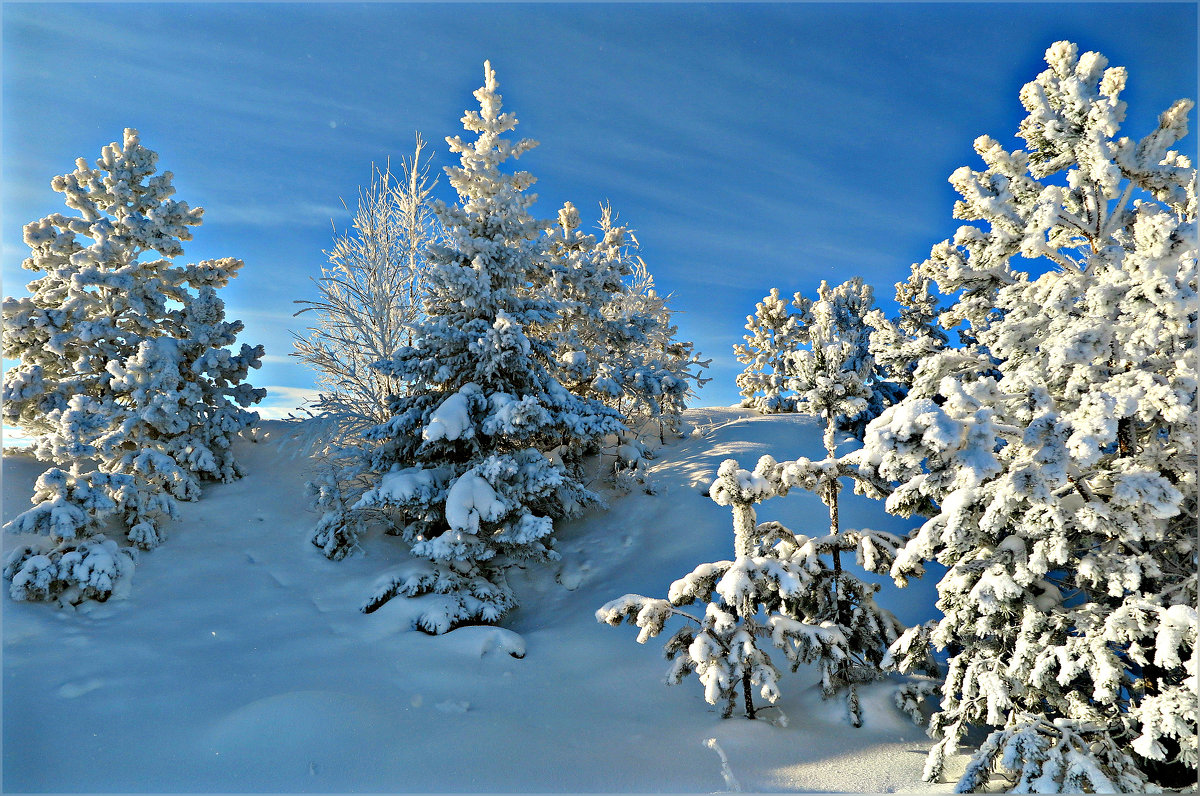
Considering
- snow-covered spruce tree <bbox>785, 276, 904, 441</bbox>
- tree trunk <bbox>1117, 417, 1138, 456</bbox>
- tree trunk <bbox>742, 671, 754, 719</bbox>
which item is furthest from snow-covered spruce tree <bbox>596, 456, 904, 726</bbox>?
snow-covered spruce tree <bbox>785, 276, 904, 441</bbox>

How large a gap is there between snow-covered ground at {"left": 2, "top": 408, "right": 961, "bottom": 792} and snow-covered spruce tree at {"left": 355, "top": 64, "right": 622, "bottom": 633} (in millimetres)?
1031

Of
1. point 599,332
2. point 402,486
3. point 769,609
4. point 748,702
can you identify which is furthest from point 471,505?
point 599,332

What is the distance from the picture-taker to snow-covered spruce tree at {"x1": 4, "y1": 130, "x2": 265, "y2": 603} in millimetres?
10734

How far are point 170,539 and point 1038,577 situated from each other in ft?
46.8

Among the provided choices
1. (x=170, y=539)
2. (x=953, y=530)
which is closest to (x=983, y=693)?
(x=953, y=530)

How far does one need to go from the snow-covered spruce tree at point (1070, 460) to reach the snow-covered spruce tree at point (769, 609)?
934 mm

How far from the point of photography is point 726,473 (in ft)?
22.8

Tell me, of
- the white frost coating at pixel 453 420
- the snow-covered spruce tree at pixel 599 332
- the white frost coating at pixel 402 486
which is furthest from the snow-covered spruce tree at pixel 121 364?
the snow-covered spruce tree at pixel 599 332

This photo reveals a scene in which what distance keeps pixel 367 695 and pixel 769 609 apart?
507 cm

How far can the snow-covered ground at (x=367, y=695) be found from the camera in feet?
18.1

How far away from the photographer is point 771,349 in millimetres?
26656

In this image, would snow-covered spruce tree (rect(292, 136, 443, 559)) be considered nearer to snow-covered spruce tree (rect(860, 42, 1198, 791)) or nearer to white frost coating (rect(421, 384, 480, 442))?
white frost coating (rect(421, 384, 480, 442))

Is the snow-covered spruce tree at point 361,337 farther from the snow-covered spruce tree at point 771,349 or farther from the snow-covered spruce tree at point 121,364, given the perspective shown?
the snow-covered spruce tree at point 771,349

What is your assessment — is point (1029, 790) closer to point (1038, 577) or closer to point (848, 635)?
point (1038, 577)
